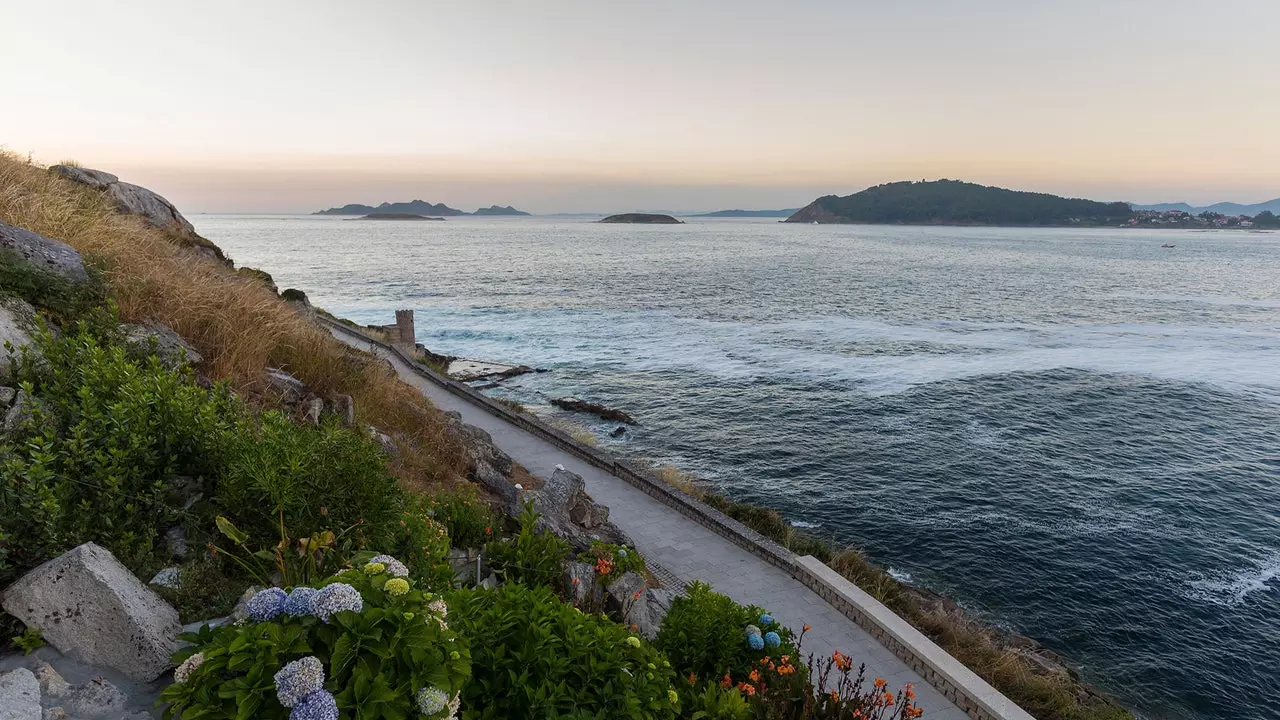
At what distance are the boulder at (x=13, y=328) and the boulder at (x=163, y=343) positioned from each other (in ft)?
2.36

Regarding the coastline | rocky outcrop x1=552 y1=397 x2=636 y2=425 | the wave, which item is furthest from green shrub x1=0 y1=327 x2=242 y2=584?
the wave

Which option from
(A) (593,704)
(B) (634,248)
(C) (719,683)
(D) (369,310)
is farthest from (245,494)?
(B) (634,248)

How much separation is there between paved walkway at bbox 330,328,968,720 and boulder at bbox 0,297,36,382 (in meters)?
8.81

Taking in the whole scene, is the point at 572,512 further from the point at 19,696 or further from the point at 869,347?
the point at 869,347

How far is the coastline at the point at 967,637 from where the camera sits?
31.6 feet

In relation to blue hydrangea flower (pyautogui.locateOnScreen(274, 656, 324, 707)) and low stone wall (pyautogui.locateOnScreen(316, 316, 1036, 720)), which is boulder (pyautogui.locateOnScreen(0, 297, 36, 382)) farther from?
low stone wall (pyautogui.locateOnScreen(316, 316, 1036, 720))

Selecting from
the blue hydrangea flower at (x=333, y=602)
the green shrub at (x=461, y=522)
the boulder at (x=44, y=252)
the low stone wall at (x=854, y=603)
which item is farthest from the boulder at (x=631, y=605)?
the boulder at (x=44, y=252)

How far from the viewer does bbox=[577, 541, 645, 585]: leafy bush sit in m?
6.75

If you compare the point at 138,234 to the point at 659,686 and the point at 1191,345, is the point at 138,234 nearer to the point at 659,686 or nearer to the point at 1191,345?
the point at 659,686

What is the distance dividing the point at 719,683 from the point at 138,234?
12.6 metres

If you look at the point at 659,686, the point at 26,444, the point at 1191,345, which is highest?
the point at 26,444

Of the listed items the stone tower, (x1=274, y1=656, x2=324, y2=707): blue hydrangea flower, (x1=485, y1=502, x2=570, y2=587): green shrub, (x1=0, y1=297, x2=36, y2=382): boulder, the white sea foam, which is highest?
(x1=0, y1=297, x2=36, y2=382): boulder

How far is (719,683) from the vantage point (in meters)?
5.64

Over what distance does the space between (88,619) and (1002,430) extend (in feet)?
85.8
